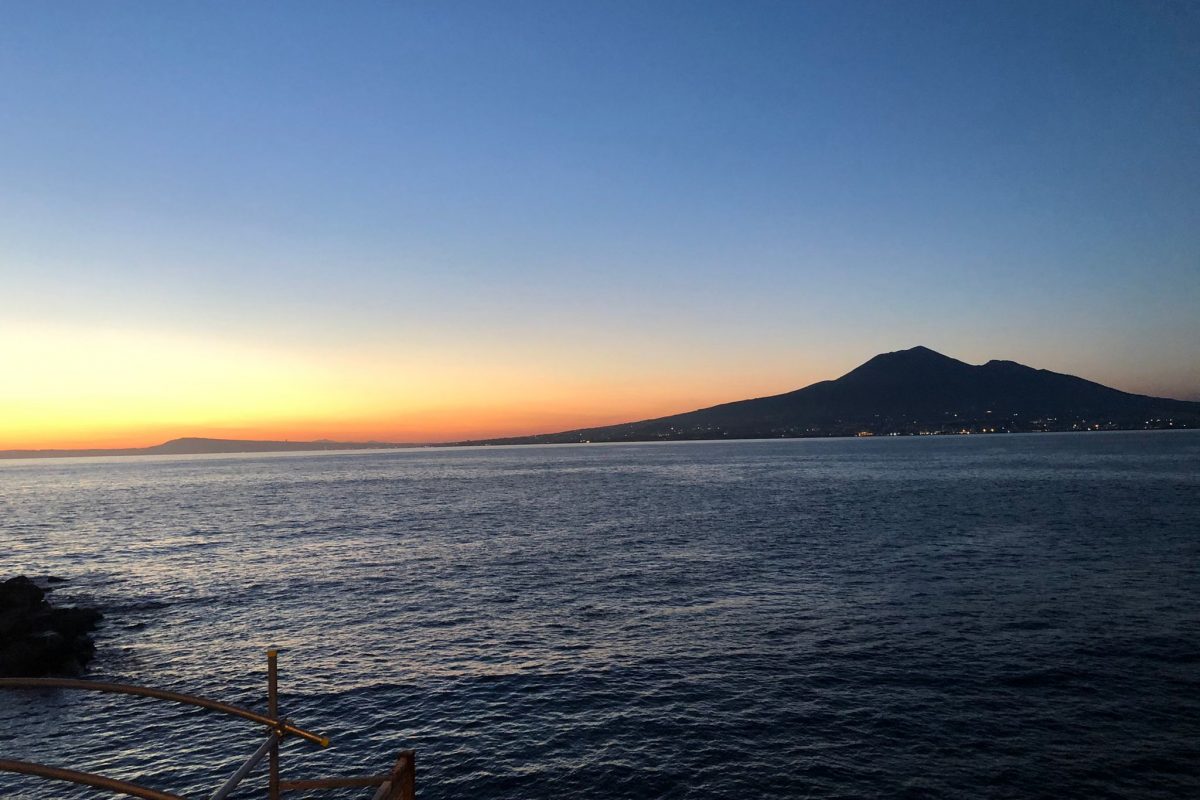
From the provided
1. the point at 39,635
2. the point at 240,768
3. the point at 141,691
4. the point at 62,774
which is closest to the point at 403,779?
the point at 240,768

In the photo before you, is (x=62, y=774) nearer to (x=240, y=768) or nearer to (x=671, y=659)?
(x=240, y=768)

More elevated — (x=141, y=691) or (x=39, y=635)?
(x=141, y=691)

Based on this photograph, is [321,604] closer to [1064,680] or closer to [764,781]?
[764,781]

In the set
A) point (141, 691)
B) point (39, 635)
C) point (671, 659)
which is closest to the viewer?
point (141, 691)

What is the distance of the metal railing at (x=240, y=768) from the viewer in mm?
5867

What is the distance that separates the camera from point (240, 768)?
28.6 feet

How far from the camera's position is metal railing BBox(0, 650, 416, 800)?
19.2ft

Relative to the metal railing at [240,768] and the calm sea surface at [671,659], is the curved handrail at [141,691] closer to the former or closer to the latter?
the metal railing at [240,768]

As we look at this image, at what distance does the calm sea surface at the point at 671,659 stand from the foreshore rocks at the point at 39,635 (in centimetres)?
134

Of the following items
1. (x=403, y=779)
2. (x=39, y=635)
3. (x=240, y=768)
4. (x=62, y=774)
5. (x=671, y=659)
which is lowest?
(x=671, y=659)

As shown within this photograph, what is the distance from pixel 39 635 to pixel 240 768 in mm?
36314

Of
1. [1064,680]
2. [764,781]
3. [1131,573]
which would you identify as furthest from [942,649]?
[1131,573]

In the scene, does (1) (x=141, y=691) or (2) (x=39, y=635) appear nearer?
(1) (x=141, y=691)

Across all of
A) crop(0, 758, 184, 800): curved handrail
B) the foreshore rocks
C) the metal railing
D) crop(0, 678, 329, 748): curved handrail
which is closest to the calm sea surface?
the foreshore rocks
